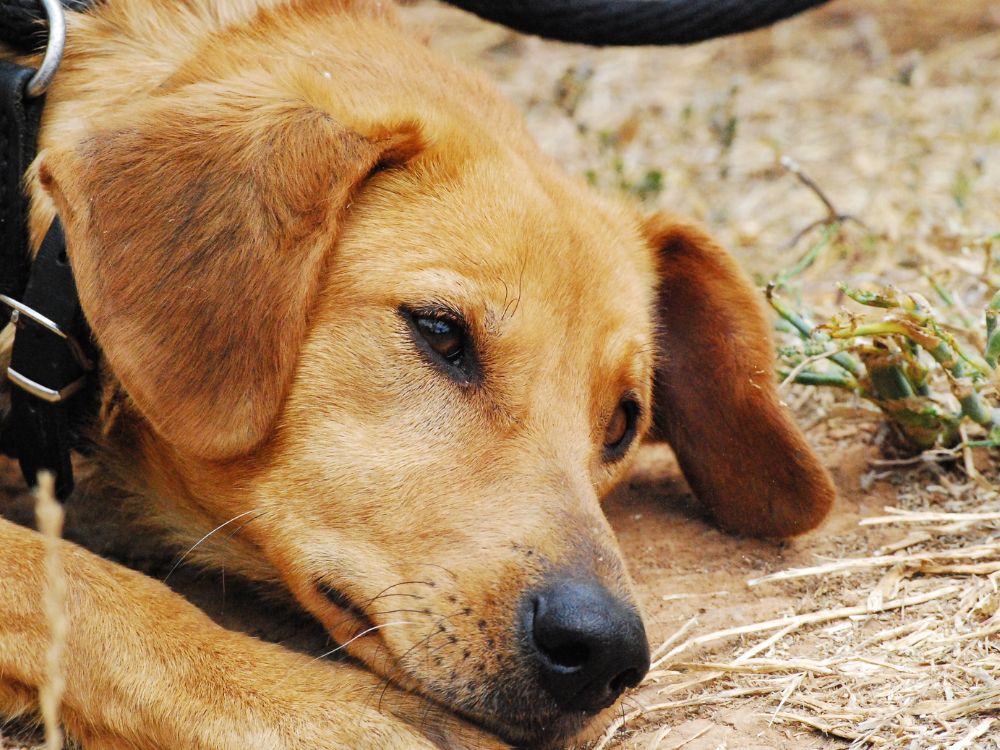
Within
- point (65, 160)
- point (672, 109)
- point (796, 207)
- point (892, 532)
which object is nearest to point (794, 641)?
point (892, 532)

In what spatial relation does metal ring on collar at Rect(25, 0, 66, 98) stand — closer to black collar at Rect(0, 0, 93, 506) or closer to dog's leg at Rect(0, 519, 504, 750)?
black collar at Rect(0, 0, 93, 506)

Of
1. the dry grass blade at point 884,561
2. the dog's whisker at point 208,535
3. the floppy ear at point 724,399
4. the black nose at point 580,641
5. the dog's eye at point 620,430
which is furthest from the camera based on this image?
the floppy ear at point 724,399

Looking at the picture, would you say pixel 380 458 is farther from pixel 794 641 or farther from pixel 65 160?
pixel 794 641

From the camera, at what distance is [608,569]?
8.46 feet

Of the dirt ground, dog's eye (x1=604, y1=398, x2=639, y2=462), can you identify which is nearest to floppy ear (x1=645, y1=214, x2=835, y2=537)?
the dirt ground

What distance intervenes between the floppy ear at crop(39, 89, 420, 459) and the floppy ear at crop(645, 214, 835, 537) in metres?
1.52

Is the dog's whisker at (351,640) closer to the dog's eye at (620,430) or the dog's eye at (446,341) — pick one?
the dog's eye at (446,341)

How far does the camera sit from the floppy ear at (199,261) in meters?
2.67

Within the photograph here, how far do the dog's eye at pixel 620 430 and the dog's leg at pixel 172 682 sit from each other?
1.11 m

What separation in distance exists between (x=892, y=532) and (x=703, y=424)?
26.9 inches

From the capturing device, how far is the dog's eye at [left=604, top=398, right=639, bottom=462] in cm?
341

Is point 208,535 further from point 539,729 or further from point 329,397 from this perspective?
point 539,729

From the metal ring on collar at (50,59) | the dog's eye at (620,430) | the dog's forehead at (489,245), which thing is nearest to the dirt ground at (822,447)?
the dog's eye at (620,430)

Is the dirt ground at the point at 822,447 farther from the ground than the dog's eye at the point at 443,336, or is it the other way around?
the dog's eye at the point at 443,336
